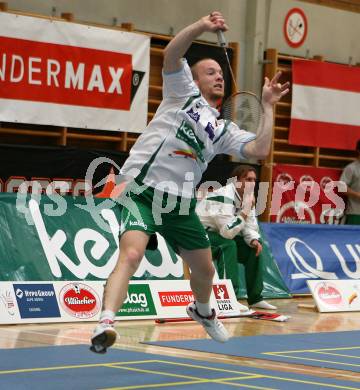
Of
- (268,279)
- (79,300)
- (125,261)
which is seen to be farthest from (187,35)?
(268,279)

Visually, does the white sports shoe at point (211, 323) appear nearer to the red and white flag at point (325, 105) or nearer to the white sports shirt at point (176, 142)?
the white sports shirt at point (176, 142)

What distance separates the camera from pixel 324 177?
14.5 meters

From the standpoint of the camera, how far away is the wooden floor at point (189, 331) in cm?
592

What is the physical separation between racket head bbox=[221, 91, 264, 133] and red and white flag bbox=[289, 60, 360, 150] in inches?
293

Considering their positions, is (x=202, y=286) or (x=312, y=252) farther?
(x=312, y=252)

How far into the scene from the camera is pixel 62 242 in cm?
845

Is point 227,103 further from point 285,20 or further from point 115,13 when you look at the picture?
point 285,20

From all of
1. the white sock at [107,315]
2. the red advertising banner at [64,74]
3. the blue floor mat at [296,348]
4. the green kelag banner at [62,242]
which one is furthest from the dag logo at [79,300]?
the red advertising banner at [64,74]

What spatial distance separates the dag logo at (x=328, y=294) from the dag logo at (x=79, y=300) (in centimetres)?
264

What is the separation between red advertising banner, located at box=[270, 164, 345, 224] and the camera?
1388 centimetres

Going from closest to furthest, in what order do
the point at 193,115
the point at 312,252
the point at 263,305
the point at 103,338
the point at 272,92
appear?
the point at 103,338, the point at 272,92, the point at 193,115, the point at 263,305, the point at 312,252

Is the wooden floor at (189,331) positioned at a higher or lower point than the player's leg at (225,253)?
lower

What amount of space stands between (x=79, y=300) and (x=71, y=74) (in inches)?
166

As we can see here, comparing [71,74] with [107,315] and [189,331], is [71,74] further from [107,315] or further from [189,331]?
[107,315]
